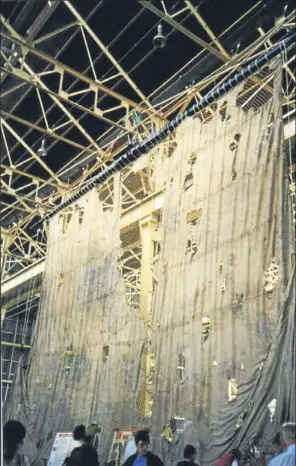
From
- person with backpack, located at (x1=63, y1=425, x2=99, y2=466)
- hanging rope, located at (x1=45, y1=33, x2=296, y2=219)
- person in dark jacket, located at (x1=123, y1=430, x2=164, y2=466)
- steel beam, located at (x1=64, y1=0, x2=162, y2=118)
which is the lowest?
person with backpack, located at (x1=63, y1=425, x2=99, y2=466)

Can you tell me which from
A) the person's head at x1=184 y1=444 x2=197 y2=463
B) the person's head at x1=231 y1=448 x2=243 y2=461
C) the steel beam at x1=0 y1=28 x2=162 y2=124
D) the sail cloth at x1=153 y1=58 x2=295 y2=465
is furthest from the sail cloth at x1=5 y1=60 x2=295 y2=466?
the steel beam at x1=0 y1=28 x2=162 y2=124

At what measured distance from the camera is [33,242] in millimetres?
18078

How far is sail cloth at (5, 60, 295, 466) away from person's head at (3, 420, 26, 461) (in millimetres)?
2546

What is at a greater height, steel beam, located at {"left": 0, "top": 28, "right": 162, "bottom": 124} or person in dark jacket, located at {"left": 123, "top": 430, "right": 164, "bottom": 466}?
steel beam, located at {"left": 0, "top": 28, "right": 162, "bottom": 124}

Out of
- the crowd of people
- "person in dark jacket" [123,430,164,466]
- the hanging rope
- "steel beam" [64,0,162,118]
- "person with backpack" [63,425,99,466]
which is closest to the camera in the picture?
the crowd of people

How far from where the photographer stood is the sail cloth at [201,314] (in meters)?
5.85

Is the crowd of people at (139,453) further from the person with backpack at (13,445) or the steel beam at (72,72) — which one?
the steel beam at (72,72)

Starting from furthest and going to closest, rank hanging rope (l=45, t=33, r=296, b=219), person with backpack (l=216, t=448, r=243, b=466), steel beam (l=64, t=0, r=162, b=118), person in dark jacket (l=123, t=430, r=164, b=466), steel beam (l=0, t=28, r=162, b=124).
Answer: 1. steel beam (l=64, t=0, r=162, b=118)
2. steel beam (l=0, t=28, r=162, b=124)
3. hanging rope (l=45, t=33, r=296, b=219)
4. person with backpack (l=216, t=448, r=243, b=466)
5. person in dark jacket (l=123, t=430, r=164, b=466)

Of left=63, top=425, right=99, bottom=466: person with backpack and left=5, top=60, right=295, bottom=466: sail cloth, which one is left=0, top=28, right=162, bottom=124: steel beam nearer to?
left=5, top=60, right=295, bottom=466: sail cloth

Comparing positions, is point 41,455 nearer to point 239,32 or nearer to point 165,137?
point 165,137

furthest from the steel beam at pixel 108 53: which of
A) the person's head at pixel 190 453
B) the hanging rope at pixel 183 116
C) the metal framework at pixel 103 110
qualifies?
the person's head at pixel 190 453

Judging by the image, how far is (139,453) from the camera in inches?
206

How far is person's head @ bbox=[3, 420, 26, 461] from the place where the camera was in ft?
13.7

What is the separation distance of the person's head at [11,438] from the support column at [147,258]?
450cm
